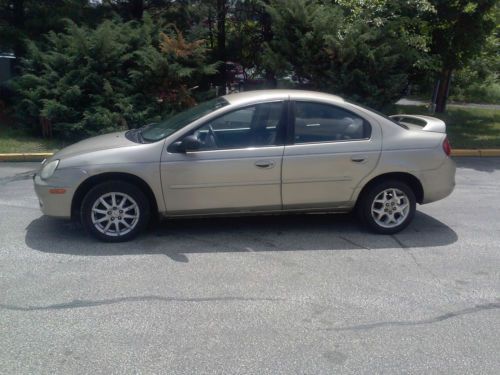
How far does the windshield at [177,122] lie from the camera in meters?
5.46

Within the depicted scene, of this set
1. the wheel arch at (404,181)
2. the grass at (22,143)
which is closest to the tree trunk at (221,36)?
the grass at (22,143)

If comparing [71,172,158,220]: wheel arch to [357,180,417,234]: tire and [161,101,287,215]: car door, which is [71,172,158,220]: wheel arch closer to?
[161,101,287,215]: car door

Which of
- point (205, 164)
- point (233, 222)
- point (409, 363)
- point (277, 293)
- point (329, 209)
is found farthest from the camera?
point (233, 222)

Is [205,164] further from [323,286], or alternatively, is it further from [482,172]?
[482,172]

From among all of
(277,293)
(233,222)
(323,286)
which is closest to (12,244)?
(233,222)

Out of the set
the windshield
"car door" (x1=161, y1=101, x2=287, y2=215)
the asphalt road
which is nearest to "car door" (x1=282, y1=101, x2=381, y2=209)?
"car door" (x1=161, y1=101, x2=287, y2=215)

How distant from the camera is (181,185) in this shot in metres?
5.24

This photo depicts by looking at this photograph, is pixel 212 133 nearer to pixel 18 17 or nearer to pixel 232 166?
pixel 232 166

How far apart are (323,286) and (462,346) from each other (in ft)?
4.07

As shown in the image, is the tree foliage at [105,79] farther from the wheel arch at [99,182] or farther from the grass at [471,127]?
the wheel arch at [99,182]

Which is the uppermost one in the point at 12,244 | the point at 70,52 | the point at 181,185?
the point at 70,52

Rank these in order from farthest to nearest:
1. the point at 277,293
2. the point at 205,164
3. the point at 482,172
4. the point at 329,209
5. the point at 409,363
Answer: the point at 482,172 < the point at 329,209 < the point at 205,164 < the point at 277,293 < the point at 409,363

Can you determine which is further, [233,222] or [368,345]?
[233,222]

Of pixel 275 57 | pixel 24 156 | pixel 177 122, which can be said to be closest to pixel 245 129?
pixel 177 122
